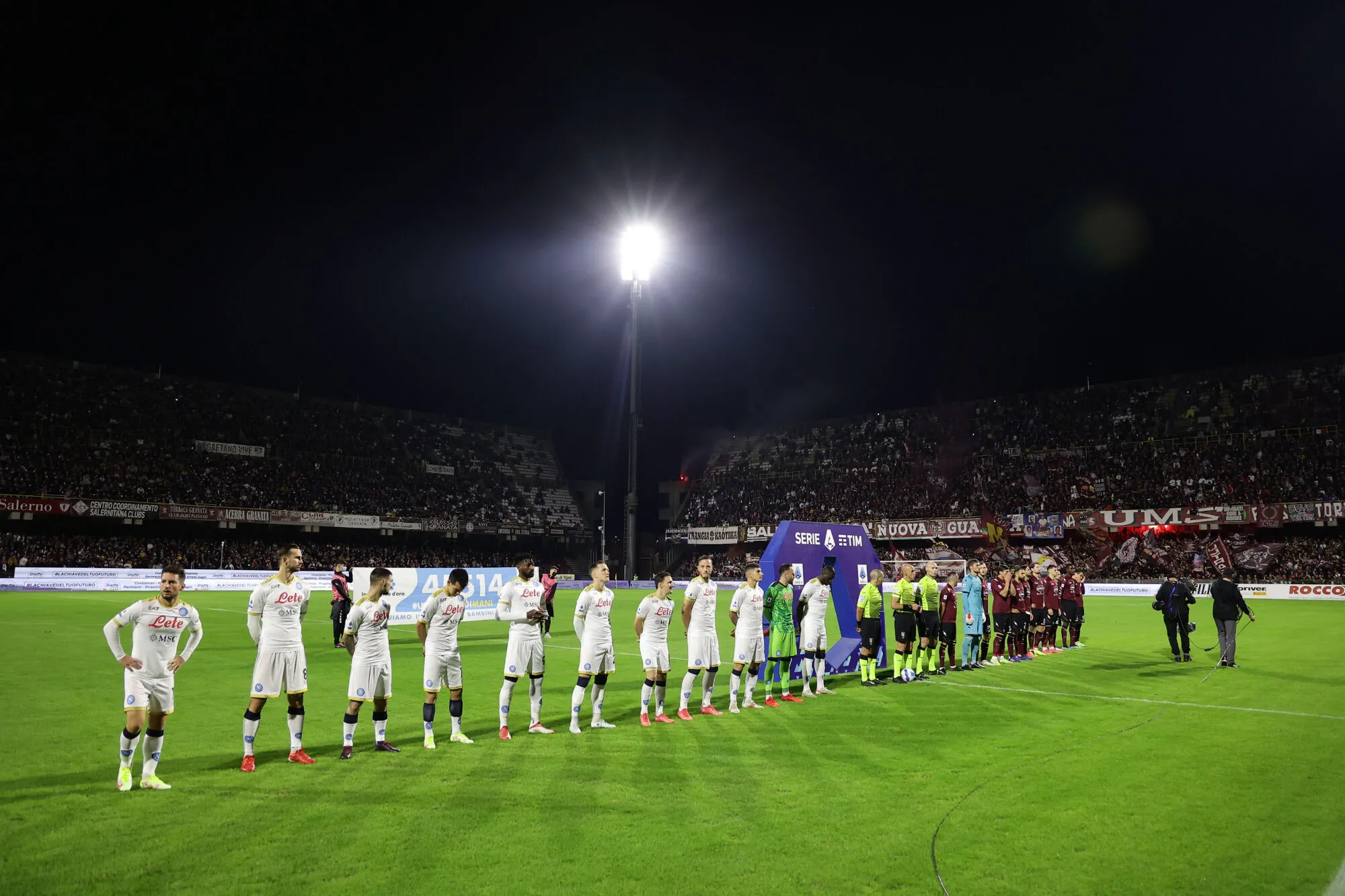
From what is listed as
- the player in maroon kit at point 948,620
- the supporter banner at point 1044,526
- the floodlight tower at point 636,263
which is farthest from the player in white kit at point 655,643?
the supporter banner at point 1044,526

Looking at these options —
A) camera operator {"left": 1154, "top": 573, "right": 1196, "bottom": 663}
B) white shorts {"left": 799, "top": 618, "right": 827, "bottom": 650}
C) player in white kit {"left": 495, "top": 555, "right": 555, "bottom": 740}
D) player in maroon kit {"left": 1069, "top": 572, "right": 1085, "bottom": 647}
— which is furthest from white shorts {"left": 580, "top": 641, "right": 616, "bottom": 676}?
player in maroon kit {"left": 1069, "top": 572, "right": 1085, "bottom": 647}

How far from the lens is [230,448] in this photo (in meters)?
54.5

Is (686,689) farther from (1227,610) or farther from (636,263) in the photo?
(636,263)

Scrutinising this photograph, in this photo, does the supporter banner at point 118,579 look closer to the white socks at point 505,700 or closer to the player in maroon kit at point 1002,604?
the player in maroon kit at point 1002,604

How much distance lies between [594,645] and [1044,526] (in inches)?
1776

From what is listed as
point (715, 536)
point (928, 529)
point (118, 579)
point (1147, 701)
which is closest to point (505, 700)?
point (1147, 701)

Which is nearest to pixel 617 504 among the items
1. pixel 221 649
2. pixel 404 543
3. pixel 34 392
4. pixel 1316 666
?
pixel 404 543

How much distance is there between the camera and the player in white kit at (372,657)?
9172 mm

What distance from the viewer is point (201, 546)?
165 ft

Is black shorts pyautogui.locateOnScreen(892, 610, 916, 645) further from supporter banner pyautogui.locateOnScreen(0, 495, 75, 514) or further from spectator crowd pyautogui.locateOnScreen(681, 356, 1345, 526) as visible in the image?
supporter banner pyautogui.locateOnScreen(0, 495, 75, 514)

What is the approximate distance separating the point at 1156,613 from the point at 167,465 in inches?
2081

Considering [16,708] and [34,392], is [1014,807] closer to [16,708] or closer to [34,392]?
[16,708]

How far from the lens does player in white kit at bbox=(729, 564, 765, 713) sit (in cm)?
1270

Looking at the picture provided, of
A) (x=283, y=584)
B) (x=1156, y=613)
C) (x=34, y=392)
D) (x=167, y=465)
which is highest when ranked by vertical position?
(x=34, y=392)
